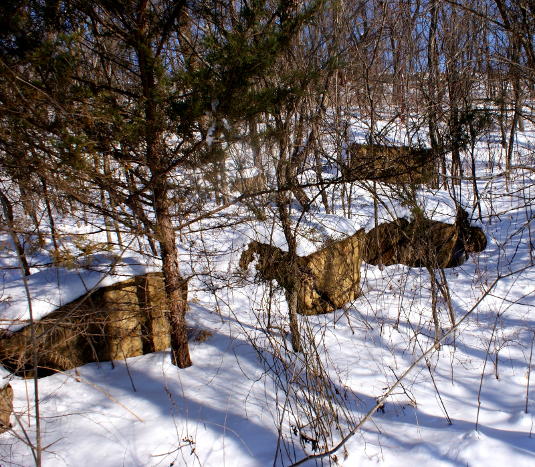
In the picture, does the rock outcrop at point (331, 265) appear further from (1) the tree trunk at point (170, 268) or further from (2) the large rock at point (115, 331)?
(2) the large rock at point (115, 331)

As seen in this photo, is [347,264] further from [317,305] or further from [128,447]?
[128,447]

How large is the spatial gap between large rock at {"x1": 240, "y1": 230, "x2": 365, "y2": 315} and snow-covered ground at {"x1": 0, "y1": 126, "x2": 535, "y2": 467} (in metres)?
0.22

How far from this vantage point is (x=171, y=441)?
3.01 m

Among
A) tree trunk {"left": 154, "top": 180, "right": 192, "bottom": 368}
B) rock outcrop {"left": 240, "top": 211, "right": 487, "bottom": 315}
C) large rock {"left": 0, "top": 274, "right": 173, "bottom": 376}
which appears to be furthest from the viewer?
rock outcrop {"left": 240, "top": 211, "right": 487, "bottom": 315}

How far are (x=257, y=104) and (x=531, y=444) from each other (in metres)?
3.50

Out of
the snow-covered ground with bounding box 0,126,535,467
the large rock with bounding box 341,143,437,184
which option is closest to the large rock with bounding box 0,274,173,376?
the snow-covered ground with bounding box 0,126,535,467

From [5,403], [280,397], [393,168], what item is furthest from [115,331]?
[393,168]

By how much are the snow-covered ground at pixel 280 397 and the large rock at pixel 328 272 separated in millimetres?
223

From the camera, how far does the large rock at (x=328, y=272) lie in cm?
546

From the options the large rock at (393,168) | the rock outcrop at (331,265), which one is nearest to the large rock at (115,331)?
the rock outcrop at (331,265)

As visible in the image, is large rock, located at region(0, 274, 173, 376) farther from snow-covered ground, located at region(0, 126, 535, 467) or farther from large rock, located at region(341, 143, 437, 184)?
large rock, located at region(341, 143, 437, 184)

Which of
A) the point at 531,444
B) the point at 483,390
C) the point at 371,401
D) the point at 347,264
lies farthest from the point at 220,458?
the point at 347,264

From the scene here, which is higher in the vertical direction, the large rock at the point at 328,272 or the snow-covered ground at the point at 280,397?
the large rock at the point at 328,272

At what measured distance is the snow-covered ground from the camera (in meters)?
2.71
